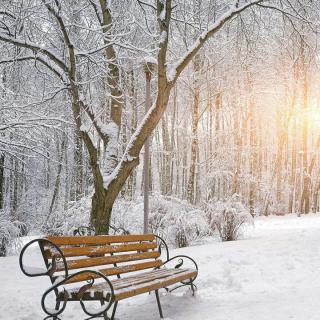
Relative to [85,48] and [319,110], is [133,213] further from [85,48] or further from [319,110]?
[319,110]

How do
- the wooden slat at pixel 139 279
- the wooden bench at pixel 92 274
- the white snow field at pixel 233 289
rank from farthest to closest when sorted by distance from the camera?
the white snow field at pixel 233 289 < the wooden slat at pixel 139 279 < the wooden bench at pixel 92 274

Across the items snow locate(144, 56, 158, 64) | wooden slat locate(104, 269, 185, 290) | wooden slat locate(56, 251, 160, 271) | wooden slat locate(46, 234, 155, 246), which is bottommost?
wooden slat locate(104, 269, 185, 290)

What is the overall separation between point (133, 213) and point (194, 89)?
5554 millimetres

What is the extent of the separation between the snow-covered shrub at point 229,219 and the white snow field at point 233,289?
1768 millimetres

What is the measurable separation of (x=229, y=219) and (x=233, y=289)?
5087 mm

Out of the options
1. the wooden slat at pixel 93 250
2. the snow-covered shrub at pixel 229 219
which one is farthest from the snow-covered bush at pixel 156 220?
the wooden slat at pixel 93 250

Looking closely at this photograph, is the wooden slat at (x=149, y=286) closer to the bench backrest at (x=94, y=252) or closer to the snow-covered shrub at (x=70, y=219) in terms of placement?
the bench backrest at (x=94, y=252)

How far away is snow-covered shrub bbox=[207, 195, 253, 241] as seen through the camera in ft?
36.4

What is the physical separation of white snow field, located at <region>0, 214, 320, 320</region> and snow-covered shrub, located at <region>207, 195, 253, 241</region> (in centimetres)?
177

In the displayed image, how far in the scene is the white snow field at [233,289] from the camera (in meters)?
4.82

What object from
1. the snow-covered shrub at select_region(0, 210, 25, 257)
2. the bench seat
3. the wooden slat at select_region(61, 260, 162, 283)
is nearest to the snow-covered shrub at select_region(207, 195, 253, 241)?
the snow-covered shrub at select_region(0, 210, 25, 257)

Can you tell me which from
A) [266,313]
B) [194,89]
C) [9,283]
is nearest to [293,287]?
[266,313]

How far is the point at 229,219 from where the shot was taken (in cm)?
1117

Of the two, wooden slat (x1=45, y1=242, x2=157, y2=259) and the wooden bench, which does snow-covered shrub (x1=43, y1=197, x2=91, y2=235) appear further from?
the wooden bench
